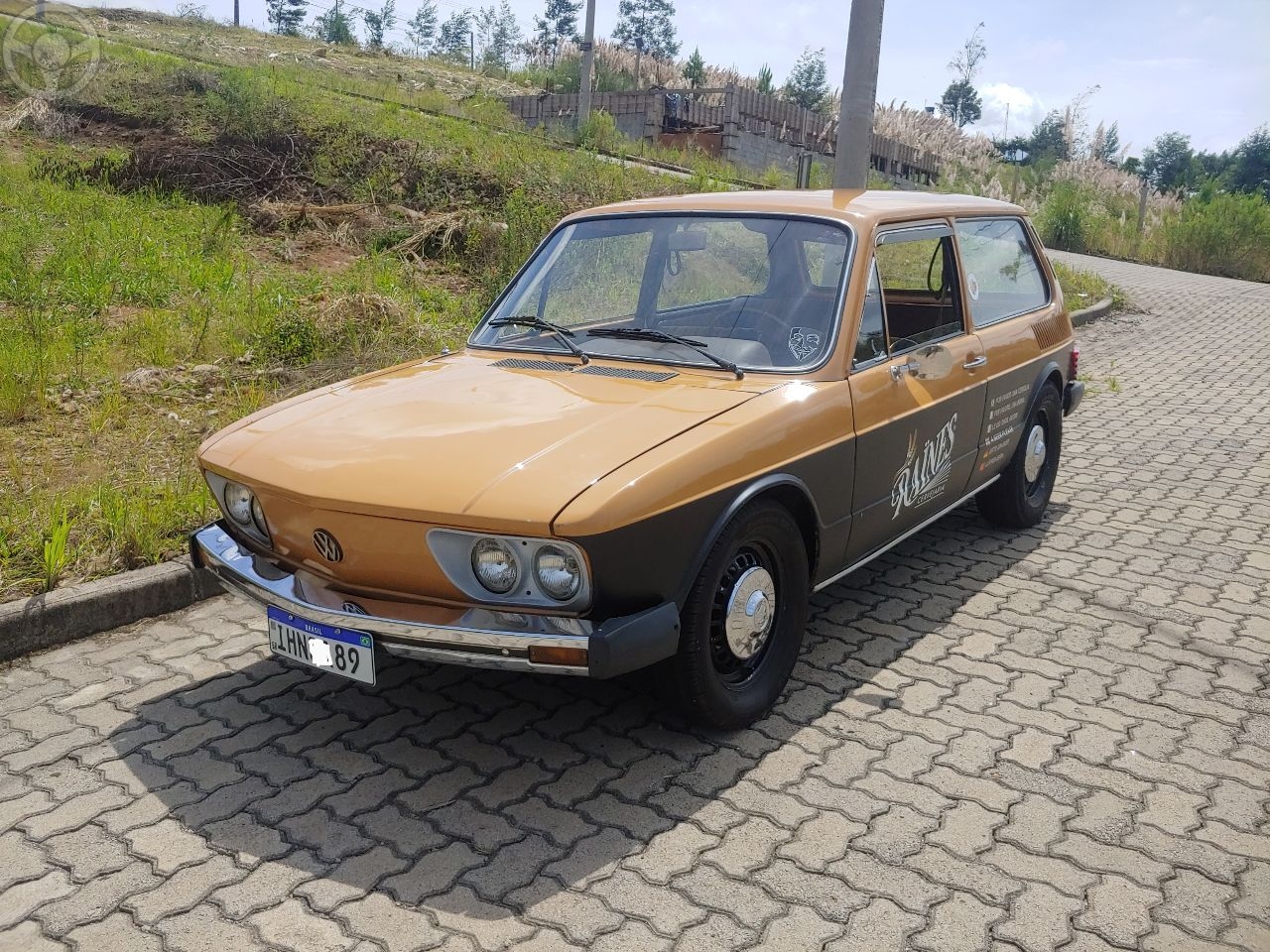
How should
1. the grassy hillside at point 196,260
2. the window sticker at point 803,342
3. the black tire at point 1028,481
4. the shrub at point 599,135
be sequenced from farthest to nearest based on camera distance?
the shrub at point 599,135, the black tire at point 1028,481, the grassy hillside at point 196,260, the window sticker at point 803,342

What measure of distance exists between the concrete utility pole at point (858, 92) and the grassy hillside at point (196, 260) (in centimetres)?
313

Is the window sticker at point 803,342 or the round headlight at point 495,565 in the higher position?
the window sticker at point 803,342

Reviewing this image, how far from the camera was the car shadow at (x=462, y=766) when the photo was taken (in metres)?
2.95

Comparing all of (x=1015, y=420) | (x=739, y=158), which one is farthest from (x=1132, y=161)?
(x=1015, y=420)

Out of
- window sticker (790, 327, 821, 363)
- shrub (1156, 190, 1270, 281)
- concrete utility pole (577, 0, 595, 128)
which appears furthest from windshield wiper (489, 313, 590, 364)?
shrub (1156, 190, 1270, 281)

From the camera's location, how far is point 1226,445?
8000mm

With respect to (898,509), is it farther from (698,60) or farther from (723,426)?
(698,60)

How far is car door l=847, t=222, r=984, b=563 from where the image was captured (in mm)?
4098

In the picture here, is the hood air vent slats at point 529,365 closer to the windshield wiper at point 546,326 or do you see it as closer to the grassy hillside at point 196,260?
the windshield wiper at point 546,326

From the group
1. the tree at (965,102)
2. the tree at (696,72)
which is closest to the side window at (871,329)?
the tree at (696,72)

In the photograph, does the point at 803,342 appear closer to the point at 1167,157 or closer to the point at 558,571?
the point at 558,571

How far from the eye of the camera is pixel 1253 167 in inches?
2736

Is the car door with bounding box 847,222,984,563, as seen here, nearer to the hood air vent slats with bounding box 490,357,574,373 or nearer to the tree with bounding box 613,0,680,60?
the hood air vent slats with bounding box 490,357,574,373

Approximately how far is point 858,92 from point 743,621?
18.5ft
